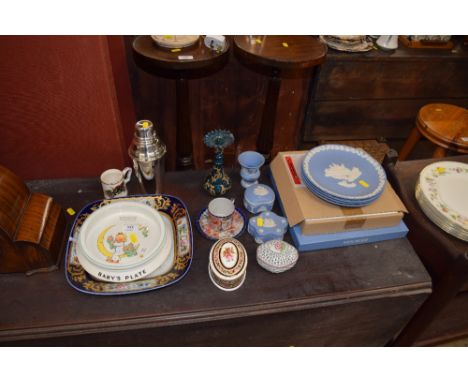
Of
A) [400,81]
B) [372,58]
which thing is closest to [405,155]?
[400,81]

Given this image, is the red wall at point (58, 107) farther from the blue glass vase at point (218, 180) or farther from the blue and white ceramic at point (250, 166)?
the blue and white ceramic at point (250, 166)

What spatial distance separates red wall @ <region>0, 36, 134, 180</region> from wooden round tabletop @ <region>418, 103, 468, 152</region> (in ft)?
5.62

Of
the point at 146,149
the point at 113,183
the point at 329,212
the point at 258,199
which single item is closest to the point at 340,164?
the point at 329,212

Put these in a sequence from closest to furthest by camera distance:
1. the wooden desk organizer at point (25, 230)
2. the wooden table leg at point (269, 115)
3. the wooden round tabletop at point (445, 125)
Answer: the wooden desk organizer at point (25, 230), the wooden table leg at point (269, 115), the wooden round tabletop at point (445, 125)

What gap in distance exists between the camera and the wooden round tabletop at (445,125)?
2.06 metres

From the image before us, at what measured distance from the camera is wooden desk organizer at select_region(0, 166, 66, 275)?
3.53ft

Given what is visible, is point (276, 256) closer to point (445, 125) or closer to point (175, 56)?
point (175, 56)

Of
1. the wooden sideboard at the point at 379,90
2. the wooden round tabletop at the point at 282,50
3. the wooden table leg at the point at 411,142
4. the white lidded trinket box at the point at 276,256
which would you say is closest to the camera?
the white lidded trinket box at the point at 276,256

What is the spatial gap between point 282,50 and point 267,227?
83 cm

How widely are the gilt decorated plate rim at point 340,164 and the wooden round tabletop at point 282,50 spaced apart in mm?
403

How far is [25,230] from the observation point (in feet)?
3.60

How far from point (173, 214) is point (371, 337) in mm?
952

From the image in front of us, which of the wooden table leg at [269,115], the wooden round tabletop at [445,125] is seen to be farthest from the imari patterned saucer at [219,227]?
the wooden round tabletop at [445,125]

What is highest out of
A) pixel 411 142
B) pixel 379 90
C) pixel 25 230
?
pixel 25 230
